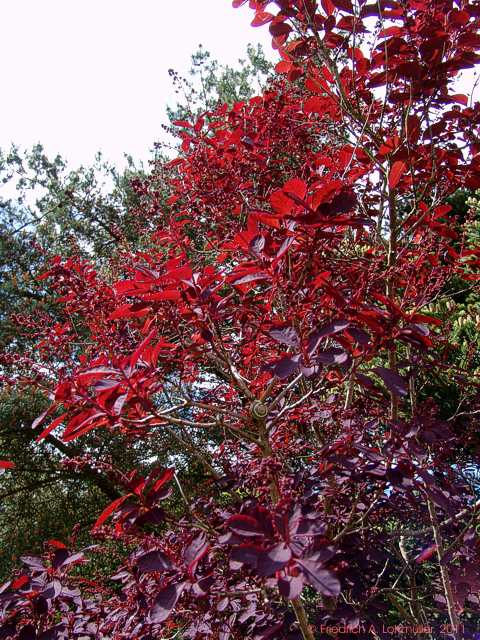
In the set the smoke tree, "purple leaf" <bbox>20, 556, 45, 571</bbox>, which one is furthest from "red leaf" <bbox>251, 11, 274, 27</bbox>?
"purple leaf" <bbox>20, 556, 45, 571</bbox>

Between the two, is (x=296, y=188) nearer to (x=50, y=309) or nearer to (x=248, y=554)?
(x=248, y=554)

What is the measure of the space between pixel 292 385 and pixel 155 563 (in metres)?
0.64

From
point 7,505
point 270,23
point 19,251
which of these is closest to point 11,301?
point 19,251

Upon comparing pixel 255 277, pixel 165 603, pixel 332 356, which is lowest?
pixel 165 603

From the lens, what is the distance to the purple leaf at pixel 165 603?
1.22 meters

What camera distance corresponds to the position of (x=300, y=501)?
160cm

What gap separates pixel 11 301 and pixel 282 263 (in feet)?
20.4

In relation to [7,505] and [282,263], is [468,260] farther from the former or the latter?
[7,505]

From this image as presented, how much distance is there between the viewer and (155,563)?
51.6 inches

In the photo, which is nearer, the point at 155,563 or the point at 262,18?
the point at 155,563

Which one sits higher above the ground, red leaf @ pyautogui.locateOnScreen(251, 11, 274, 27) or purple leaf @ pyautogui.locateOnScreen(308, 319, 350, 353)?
red leaf @ pyautogui.locateOnScreen(251, 11, 274, 27)

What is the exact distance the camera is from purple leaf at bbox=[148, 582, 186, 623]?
48.0 inches

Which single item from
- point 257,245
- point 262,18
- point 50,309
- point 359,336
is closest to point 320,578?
point 359,336

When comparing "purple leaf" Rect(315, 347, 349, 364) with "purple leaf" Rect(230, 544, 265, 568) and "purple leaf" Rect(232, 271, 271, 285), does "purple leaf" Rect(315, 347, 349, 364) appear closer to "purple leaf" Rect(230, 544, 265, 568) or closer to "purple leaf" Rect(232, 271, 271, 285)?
"purple leaf" Rect(232, 271, 271, 285)
